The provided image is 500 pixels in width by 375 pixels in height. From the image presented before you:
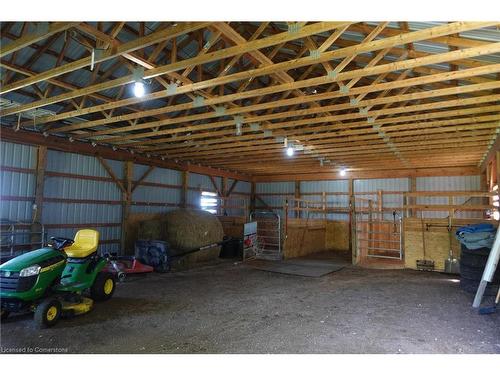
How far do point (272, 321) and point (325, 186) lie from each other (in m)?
10.9

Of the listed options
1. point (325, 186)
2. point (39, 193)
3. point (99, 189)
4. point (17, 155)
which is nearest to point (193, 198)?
point (99, 189)

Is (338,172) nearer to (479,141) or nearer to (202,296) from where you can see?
(479,141)

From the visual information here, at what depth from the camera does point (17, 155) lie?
727 centimetres

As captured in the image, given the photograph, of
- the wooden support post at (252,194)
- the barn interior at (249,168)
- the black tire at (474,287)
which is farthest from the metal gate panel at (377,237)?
the wooden support post at (252,194)

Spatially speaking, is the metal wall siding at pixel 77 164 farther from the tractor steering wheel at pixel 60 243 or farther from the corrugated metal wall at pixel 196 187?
the tractor steering wheel at pixel 60 243

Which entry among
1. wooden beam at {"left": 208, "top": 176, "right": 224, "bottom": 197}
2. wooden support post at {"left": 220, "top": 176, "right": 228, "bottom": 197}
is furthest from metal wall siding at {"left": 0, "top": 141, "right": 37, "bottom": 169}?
wooden support post at {"left": 220, "top": 176, "right": 228, "bottom": 197}

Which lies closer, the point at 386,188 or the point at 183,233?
the point at 183,233

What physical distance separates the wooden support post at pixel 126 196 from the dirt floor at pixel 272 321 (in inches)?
125

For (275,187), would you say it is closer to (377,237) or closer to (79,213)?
(377,237)

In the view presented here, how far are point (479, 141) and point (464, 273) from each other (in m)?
3.96

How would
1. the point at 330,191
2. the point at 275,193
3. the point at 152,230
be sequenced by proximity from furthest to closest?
the point at 275,193
the point at 330,191
the point at 152,230

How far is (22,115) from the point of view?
21.5ft

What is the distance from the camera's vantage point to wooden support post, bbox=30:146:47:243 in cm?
743

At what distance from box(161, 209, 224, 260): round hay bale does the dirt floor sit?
7.25 ft
